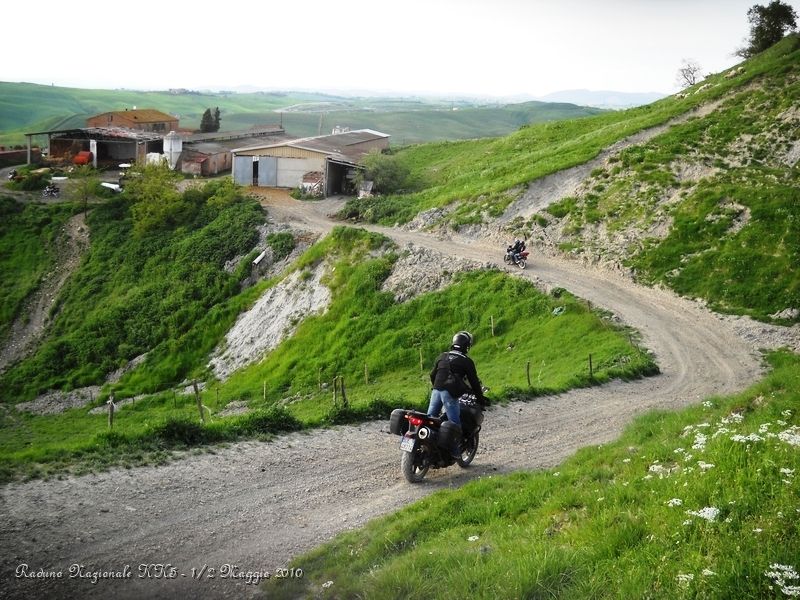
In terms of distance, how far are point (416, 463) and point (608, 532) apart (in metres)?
6.00

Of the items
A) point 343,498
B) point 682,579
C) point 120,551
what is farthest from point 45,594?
point 682,579

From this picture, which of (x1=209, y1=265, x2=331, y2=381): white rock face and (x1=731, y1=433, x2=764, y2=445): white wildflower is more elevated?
(x1=731, y1=433, x2=764, y2=445): white wildflower

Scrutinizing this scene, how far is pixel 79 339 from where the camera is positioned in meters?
49.2

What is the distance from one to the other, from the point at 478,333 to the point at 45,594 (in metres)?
27.7

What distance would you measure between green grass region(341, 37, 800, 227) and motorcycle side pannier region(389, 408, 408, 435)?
36.1 m

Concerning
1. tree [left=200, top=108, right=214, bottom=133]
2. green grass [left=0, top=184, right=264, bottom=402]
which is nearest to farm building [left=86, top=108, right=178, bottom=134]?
tree [left=200, top=108, right=214, bottom=133]

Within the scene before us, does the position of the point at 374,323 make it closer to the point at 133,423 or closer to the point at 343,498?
the point at 133,423

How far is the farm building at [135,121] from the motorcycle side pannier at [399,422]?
328 ft

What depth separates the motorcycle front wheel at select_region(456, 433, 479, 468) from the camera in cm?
1516

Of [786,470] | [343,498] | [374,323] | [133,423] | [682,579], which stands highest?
[786,470]

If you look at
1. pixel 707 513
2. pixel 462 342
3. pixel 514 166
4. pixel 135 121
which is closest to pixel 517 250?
pixel 514 166

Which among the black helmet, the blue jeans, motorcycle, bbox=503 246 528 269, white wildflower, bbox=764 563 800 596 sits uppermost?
the black helmet

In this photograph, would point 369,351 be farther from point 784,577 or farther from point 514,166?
point 784,577

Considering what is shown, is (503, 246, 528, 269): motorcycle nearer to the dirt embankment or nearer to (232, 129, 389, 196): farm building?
the dirt embankment
